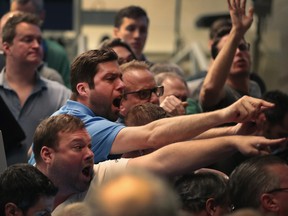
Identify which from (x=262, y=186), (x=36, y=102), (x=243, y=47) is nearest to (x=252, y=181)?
(x=262, y=186)

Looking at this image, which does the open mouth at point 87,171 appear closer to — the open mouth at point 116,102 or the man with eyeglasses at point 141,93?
the open mouth at point 116,102

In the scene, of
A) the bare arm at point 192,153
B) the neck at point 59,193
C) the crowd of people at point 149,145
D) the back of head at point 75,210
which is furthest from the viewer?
the neck at point 59,193

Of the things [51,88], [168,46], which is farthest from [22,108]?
[168,46]

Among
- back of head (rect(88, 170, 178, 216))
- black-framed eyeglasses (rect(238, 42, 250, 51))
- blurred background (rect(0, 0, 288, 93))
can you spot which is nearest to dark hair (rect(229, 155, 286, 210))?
back of head (rect(88, 170, 178, 216))

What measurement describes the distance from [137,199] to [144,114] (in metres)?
3.12

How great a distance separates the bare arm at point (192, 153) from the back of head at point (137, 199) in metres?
2.22

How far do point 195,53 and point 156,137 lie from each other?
22.8 ft

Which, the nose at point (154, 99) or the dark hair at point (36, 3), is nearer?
the nose at point (154, 99)

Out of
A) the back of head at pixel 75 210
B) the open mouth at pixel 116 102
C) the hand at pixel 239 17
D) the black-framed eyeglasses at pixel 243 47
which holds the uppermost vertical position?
the hand at pixel 239 17

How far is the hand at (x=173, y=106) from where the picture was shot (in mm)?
6675

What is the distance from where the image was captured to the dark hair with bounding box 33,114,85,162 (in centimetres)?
548

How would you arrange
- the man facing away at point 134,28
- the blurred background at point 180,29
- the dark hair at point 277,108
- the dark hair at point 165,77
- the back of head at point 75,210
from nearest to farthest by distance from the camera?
the back of head at point 75,210 → the dark hair at point 277,108 → the dark hair at point 165,77 → the man facing away at point 134,28 → the blurred background at point 180,29

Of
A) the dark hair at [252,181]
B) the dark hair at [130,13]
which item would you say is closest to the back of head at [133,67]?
the dark hair at [252,181]

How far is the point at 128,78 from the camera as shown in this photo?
6746mm
